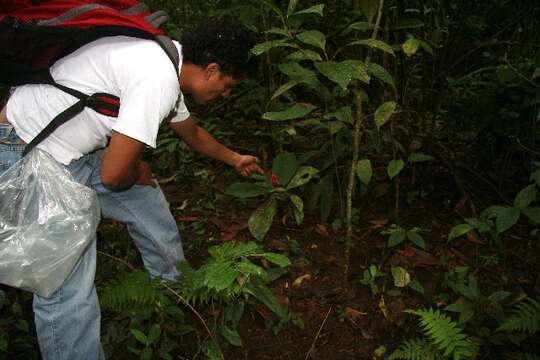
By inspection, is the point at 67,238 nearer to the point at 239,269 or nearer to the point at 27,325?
the point at 239,269

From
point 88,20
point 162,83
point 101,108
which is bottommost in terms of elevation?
point 101,108

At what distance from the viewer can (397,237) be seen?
9.32 ft

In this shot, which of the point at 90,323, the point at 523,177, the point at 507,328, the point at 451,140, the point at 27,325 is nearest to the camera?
the point at 90,323

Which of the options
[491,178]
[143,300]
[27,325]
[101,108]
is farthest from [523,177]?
[27,325]

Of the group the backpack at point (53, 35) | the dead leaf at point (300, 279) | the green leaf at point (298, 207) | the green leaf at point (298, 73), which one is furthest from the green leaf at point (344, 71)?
the dead leaf at point (300, 279)

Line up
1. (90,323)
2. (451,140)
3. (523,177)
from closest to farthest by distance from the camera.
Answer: (90,323) < (523,177) < (451,140)

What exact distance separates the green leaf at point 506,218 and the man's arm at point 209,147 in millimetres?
1206

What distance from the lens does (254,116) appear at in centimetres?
458

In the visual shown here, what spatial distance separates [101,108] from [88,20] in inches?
12.3

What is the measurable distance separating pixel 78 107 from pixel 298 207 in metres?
1.41

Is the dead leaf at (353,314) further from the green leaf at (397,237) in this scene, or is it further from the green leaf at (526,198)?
the green leaf at (526,198)

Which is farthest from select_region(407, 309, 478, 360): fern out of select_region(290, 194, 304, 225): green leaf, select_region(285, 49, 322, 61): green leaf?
select_region(285, 49, 322, 61): green leaf

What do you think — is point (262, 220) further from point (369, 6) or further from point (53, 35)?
point (53, 35)

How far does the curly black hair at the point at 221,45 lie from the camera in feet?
→ 6.46
